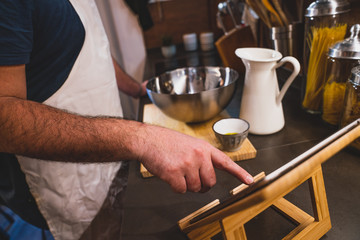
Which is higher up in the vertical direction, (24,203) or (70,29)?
(70,29)

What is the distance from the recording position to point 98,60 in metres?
0.90

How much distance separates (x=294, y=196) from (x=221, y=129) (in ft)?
0.84

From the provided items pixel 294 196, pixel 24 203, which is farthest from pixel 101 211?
pixel 294 196

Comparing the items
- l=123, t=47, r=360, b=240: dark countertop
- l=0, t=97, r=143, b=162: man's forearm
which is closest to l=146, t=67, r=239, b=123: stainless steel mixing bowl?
l=123, t=47, r=360, b=240: dark countertop

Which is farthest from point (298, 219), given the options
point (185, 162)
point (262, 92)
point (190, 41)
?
point (190, 41)

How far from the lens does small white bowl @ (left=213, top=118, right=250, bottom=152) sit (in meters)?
0.61

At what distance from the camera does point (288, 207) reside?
0.45 meters

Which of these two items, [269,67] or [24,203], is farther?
[24,203]

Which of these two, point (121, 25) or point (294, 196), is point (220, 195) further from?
point (121, 25)

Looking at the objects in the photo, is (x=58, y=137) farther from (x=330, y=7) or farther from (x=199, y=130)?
(x=330, y=7)

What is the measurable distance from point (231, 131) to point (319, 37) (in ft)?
1.17

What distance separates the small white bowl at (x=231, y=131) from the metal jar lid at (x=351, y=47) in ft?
0.87

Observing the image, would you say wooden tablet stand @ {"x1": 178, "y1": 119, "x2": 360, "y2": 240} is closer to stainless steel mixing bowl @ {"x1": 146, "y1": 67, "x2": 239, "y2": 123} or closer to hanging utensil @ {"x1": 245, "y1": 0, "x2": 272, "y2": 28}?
stainless steel mixing bowl @ {"x1": 146, "y1": 67, "x2": 239, "y2": 123}

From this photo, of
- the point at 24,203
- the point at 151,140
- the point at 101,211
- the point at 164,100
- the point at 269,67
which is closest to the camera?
the point at 151,140
